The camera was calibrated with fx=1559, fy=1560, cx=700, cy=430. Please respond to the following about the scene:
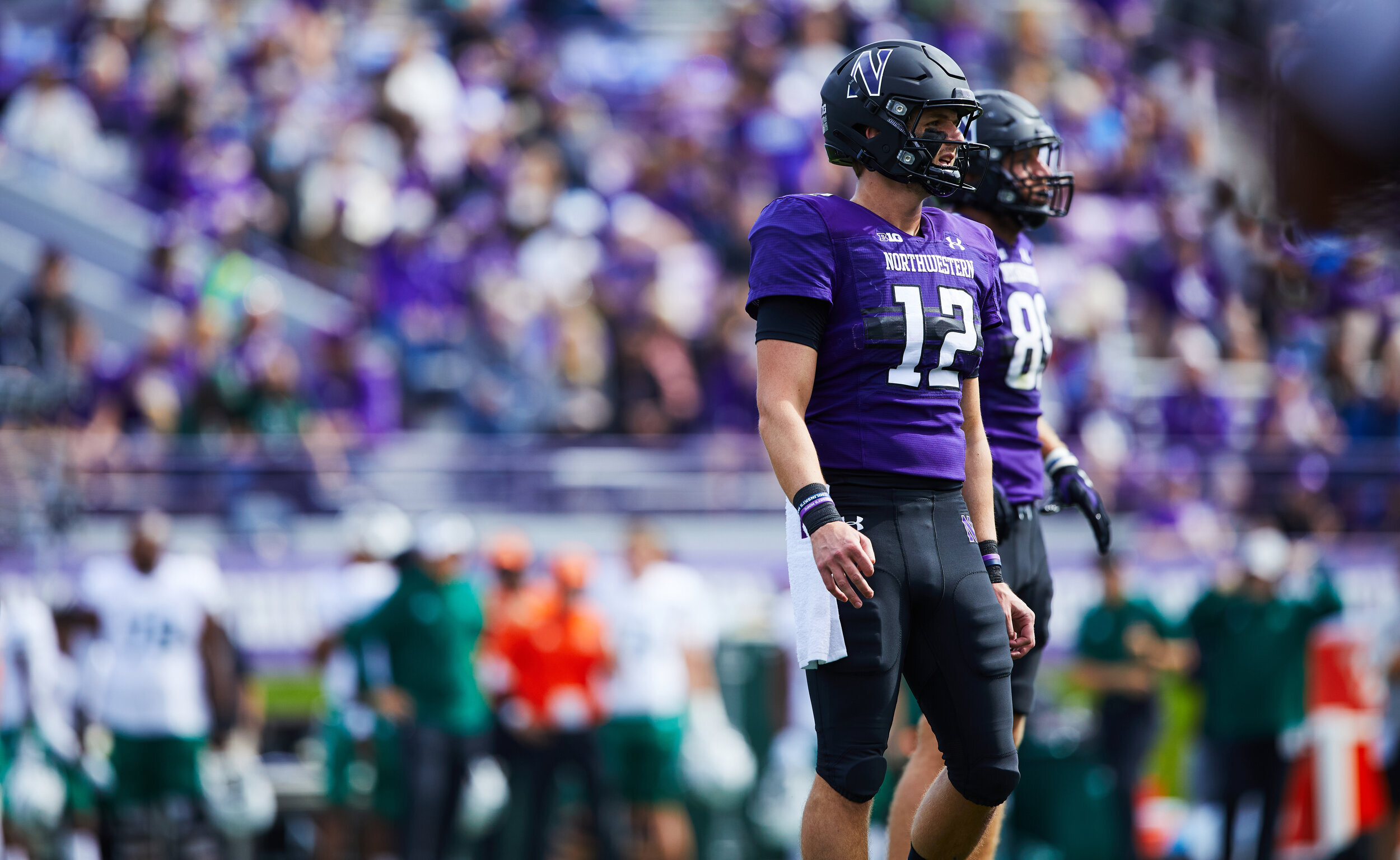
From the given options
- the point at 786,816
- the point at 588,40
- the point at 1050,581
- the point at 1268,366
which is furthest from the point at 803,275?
the point at 588,40

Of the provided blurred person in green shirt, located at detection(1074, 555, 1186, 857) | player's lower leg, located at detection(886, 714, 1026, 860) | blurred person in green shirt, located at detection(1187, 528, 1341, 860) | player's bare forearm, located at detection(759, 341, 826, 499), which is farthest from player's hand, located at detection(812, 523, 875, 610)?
blurred person in green shirt, located at detection(1187, 528, 1341, 860)

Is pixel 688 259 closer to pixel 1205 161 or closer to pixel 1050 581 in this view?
pixel 1205 161

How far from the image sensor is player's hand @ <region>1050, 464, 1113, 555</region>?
530cm

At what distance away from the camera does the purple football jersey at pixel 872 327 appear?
13.9 feet

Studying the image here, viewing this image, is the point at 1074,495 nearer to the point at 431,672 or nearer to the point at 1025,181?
the point at 1025,181

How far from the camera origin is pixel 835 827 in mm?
4180

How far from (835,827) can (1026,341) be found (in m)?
1.80

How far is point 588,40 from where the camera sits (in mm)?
16891

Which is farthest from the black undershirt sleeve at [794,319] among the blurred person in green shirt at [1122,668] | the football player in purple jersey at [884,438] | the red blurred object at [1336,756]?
the red blurred object at [1336,756]

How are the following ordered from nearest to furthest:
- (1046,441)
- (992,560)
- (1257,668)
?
(992,560), (1046,441), (1257,668)

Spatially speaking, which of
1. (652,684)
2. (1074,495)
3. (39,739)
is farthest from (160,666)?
(1074,495)

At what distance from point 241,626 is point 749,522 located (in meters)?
3.56

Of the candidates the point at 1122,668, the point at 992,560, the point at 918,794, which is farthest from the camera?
the point at 1122,668

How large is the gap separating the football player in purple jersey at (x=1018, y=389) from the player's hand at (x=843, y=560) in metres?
1.28
